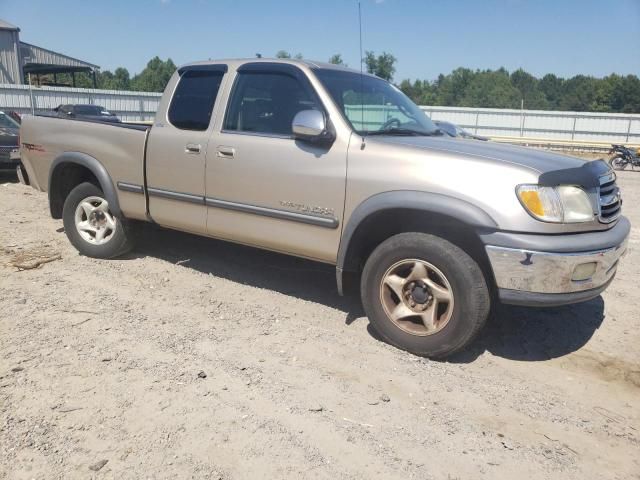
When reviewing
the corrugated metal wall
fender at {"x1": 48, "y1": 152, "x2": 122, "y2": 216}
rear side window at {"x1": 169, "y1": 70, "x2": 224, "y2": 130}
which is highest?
the corrugated metal wall

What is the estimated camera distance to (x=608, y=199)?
3.54m

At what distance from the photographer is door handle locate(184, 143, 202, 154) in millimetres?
4527

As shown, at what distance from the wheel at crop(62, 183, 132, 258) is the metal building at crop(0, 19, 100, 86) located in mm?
33636

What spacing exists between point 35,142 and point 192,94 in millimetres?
2206

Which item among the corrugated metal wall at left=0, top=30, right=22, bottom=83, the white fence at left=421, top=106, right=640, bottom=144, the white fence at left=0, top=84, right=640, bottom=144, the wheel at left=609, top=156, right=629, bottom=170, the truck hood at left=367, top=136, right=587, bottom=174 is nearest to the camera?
the truck hood at left=367, top=136, right=587, bottom=174

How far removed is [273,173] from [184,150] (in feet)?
3.21

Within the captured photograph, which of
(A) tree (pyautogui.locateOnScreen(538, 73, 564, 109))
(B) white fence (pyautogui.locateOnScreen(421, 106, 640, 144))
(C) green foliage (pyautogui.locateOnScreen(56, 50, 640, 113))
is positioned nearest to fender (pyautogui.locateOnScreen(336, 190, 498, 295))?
(B) white fence (pyautogui.locateOnScreen(421, 106, 640, 144))

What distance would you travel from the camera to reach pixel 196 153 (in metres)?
4.54

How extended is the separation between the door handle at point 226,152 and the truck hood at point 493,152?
3.86 feet

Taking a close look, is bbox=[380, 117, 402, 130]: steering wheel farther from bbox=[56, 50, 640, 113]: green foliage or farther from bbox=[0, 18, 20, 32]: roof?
bbox=[56, 50, 640, 113]: green foliage

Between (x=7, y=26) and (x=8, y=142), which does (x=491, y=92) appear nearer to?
(x=7, y=26)

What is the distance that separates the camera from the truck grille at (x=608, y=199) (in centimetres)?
345

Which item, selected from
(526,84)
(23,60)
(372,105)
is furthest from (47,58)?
(526,84)

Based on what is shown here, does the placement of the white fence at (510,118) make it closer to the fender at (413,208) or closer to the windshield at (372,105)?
the windshield at (372,105)
